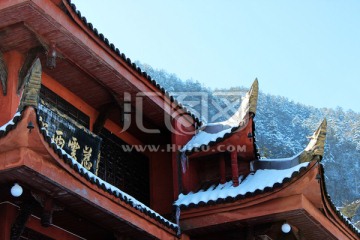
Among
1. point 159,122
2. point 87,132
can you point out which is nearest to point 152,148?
point 159,122

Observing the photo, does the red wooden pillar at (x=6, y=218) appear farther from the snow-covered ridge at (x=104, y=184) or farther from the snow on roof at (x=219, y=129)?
the snow on roof at (x=219, y=129)

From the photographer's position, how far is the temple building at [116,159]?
26.8 ft

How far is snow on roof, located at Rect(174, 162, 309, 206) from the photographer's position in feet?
34.7

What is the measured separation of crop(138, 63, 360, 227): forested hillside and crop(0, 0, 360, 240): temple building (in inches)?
1577

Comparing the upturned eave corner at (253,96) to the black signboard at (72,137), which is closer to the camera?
the black signboard at (72,137)

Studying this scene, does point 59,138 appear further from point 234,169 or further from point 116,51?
point 234,169

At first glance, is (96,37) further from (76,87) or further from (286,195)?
(286,195)

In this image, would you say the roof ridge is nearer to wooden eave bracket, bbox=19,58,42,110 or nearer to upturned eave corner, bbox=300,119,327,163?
wooden eave bracket, bbox=19,58,42,110

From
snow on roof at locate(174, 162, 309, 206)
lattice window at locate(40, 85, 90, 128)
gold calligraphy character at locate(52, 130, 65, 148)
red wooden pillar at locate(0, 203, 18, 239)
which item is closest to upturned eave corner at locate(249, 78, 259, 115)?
snow on roof at locate(174, 162, 309, 206)

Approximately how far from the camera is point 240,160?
474 inches

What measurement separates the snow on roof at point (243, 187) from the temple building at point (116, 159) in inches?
1.1

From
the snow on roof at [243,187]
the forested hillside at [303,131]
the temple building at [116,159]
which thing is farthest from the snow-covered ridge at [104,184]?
the forested hillside at [303,131]

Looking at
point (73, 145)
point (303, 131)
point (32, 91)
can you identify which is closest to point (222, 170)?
point (73, 145)

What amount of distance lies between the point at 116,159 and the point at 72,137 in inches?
71.1
